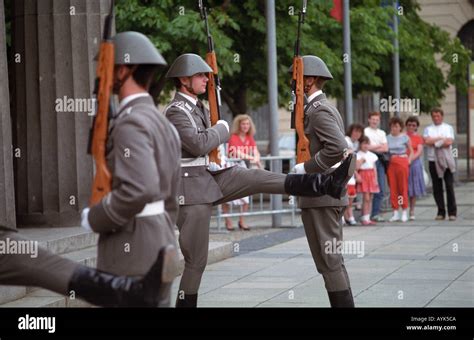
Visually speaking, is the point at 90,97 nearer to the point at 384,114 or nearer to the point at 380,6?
the point at 380,6

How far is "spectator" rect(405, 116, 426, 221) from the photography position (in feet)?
62.2

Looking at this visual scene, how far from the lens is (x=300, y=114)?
336 inches

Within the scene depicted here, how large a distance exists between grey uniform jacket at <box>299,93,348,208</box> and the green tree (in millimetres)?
9573

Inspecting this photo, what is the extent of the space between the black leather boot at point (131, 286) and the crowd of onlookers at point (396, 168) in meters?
12.8

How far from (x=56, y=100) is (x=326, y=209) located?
5.63 meters

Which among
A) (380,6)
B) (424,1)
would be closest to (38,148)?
(380,6)

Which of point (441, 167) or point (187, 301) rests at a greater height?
point (441, 167)

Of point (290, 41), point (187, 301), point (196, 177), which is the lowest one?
point (187, 301)

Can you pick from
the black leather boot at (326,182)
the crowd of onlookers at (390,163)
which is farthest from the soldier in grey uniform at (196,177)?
the crowd of onlookers at (390,163)

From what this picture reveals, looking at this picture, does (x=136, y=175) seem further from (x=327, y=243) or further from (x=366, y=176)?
(x=366, y=176)

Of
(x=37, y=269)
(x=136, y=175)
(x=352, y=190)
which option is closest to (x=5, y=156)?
(x=37, y=269)

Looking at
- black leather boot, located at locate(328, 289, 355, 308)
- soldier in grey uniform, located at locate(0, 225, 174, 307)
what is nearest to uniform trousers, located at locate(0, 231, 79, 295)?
soldier in grey uniform, located at locate(0, 225, 174, 307)

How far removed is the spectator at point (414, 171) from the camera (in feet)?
62.2

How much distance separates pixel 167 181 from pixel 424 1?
37861 millimetres
